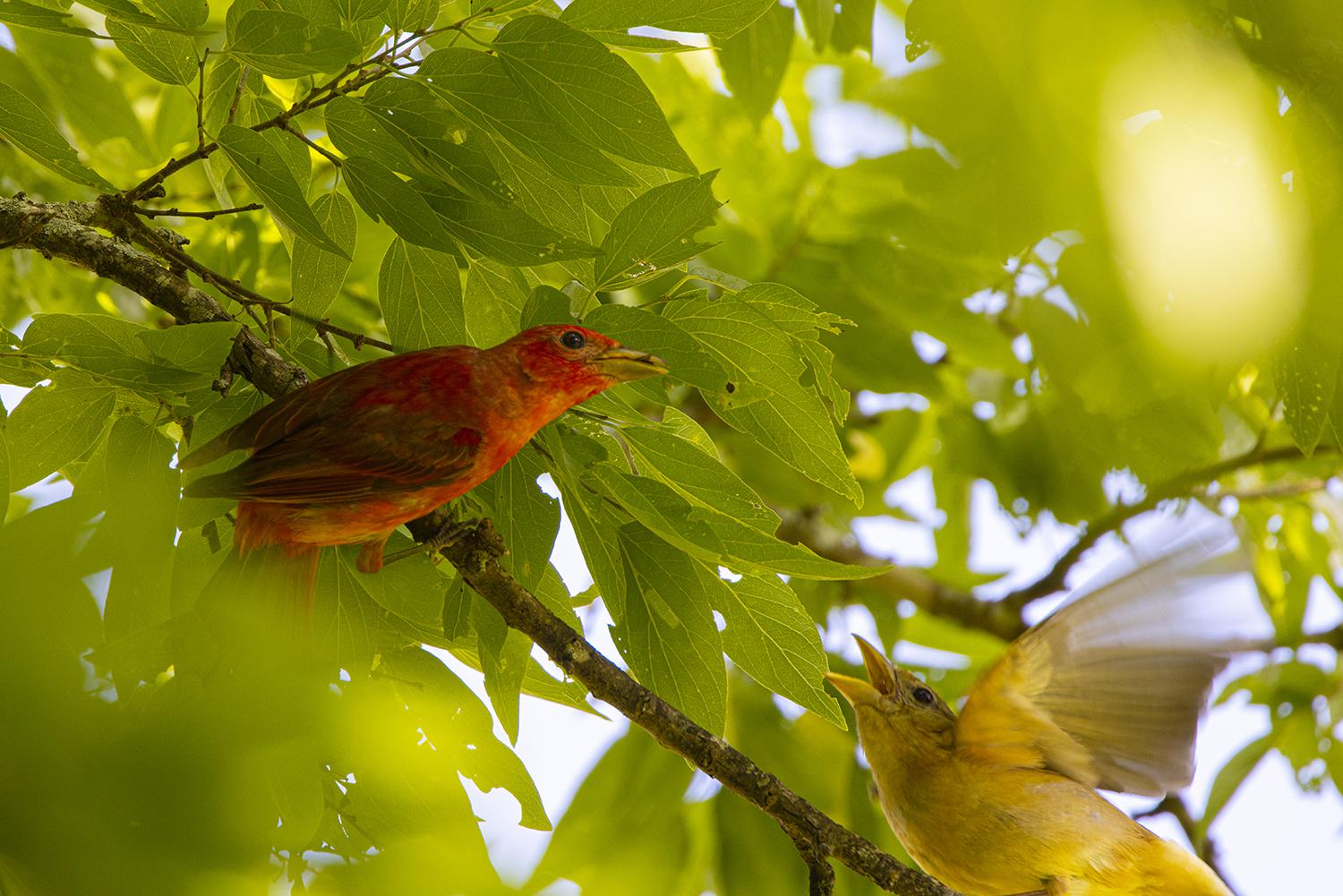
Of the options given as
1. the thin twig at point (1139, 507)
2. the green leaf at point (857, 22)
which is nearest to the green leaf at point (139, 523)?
the green leaf at point (857, 22)

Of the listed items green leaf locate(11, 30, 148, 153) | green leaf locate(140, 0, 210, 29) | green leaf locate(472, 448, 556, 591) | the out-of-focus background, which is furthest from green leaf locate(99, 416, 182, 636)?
green leaf locate(11, 30, 148, 153)

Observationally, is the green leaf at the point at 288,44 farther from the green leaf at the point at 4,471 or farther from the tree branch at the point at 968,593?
the tree branch at the point at 968,593

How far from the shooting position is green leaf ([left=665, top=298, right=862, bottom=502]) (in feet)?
6.80

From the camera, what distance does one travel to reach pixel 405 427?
2074 mm

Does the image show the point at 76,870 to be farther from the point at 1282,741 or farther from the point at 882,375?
the point at 1282,741

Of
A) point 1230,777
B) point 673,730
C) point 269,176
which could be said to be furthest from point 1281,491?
point 269,176

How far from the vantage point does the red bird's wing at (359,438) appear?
77.3 inches

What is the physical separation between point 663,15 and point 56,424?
1.24 metres

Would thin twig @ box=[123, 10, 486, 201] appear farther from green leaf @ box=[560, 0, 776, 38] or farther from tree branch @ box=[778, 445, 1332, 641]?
tree branch @ box=[778, 445, 1332, 641]

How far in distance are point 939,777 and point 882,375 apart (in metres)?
1.48

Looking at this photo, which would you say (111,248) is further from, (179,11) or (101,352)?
(179,11)

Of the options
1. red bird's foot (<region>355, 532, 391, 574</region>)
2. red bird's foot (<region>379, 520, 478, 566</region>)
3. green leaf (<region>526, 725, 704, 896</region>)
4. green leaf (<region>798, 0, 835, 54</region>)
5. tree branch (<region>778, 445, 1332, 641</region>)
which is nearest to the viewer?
red bird's foot (<region>379, 520, 478, 566</region>)

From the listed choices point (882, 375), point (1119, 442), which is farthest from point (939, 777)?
point (882, 375)

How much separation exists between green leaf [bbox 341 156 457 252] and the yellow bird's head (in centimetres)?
179
